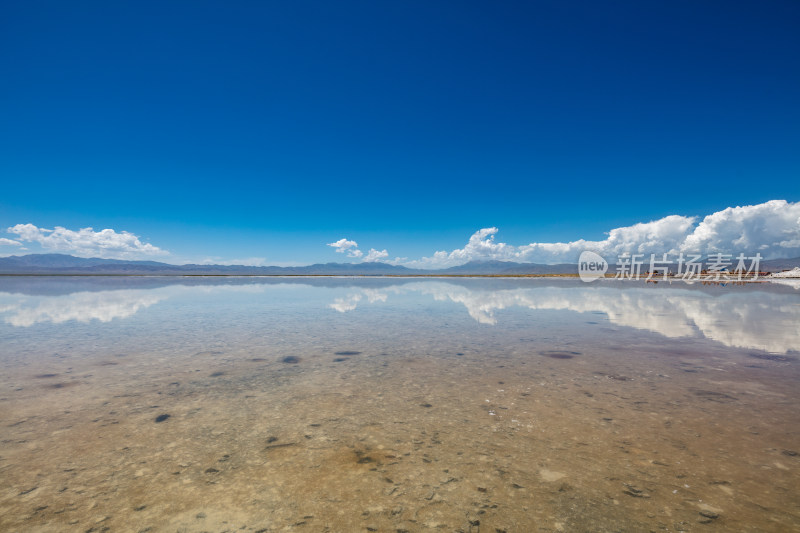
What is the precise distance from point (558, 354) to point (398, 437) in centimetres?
656

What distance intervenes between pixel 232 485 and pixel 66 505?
58.9 inches

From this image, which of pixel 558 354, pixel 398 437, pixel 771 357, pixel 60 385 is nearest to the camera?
pixel 398 437

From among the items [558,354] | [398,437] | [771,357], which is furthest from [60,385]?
[771,357]

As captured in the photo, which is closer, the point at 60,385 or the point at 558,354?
the point at 60,385

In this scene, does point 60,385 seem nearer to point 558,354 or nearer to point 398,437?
point 398,437

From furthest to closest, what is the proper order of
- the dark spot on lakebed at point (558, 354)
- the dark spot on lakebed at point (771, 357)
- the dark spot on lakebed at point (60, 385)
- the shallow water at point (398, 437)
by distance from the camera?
1. the dark spot on lakebed at point (558, 354)
2. the dark spot on lakebed at point (771, 357)
3. the dark spot on lakebed at point (60, 385)
4. the shallow water at point (398, 437)

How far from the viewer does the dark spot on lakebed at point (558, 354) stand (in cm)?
948

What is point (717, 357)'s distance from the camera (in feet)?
30.9

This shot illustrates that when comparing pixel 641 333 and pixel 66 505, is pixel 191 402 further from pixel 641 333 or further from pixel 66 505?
pixel 641 333

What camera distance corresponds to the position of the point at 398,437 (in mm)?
4926

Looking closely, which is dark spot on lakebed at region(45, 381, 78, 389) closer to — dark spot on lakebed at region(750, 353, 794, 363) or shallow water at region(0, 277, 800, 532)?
shallow water at region(0, 277, 800, 532)

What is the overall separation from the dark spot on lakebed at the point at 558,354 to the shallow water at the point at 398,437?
0.18 feet

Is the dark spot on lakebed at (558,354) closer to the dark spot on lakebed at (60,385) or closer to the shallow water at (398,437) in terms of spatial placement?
the shallow water at (398,437)

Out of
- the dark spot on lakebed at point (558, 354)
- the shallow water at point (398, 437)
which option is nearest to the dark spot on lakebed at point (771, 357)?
the shallow water at point (398, 437)
